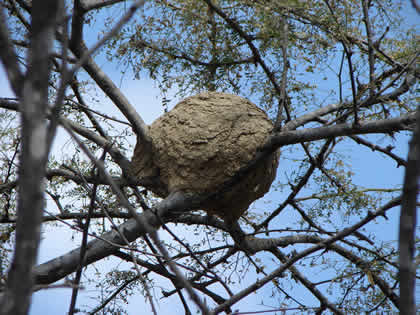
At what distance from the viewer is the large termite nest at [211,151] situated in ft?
13.4

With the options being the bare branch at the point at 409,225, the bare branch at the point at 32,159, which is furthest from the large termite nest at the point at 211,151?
the bare branch at the point at 32,159

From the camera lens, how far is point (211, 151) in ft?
13.4

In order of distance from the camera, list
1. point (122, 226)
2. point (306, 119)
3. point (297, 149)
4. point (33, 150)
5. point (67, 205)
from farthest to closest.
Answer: point (67, 205) < point (297, 149) < point (306, 119) < point (122, 226) < point (33, 150)

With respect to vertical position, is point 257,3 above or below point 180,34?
below

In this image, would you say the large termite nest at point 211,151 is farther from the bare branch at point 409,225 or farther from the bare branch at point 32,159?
the bare branch at point 32,159

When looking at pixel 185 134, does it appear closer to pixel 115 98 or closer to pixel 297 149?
pixel 115 98

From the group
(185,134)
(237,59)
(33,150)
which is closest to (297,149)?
(237,59)

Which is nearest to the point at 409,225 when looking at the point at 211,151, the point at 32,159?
the point at 32,159

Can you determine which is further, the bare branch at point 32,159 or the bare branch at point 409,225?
the bare branch at point 409,225

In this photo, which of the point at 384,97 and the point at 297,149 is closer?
the point at 384,97

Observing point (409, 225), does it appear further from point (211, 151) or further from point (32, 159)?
point (211, 151)

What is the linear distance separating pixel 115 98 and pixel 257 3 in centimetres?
174

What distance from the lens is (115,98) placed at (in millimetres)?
4484

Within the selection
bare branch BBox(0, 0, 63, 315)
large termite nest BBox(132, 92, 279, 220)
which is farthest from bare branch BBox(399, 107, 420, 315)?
large termite nest BBox(132, 92, 279, 220)
